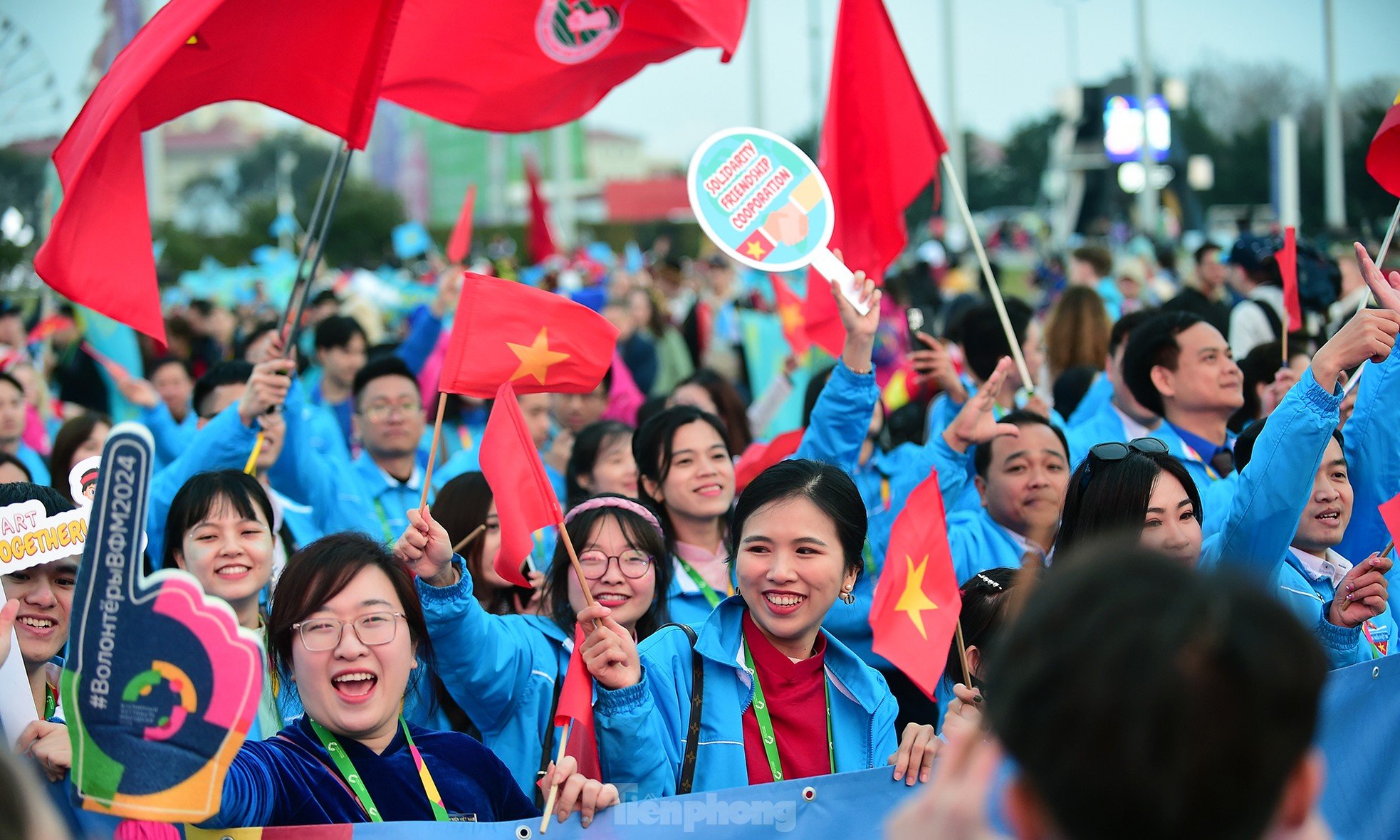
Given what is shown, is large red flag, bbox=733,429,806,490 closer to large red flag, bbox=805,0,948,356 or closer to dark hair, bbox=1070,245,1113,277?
large red flag, bbox=805,0,948,356

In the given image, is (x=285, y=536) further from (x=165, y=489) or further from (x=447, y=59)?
(x=447, y=59)

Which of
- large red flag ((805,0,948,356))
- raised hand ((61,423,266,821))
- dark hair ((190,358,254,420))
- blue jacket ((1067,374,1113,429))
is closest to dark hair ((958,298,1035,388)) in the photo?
blue jacket ((1067,374,1113,429))

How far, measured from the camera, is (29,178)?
13438 mm

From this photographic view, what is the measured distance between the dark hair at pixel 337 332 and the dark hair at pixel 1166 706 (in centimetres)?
684

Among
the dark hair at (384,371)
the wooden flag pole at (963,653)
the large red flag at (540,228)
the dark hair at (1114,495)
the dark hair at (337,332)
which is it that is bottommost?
the wooden flag pole at (963,653)

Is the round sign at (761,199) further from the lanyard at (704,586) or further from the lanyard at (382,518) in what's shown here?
the lanyard at (382,518)

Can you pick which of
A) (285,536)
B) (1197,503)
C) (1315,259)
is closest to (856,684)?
(1197,503)

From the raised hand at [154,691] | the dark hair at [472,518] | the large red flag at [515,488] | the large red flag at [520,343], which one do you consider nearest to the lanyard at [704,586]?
the dark hair at [472,518]

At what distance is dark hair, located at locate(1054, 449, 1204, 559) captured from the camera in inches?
134

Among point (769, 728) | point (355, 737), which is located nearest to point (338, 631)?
point (355, 737)

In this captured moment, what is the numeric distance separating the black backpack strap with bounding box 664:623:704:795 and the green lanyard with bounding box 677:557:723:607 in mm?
1084

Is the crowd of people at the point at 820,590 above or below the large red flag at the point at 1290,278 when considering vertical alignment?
below

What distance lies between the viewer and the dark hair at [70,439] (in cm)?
564

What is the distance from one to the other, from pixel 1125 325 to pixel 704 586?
250cm
